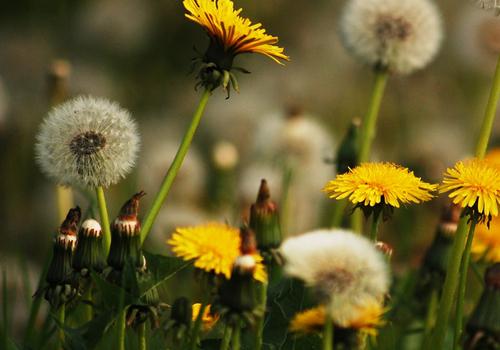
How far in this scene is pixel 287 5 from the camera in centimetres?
536

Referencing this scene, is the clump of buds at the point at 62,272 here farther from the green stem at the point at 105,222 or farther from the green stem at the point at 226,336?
the green stem at the point at 226,336

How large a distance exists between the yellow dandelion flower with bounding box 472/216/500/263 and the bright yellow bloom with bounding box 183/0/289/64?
0.86 meters

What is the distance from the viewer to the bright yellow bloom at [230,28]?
1.58m

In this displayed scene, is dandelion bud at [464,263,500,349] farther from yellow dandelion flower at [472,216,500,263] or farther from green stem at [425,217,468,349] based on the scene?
yellow dandelion flower at [472,216,500,263]

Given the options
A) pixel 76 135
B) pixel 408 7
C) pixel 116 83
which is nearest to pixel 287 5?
pixel 116 83

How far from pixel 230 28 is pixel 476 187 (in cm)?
44

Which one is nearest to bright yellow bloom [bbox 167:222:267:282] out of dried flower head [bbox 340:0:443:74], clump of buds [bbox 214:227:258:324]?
clump of buds [bbox 214:227:258:324]

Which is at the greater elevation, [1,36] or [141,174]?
[1,36]

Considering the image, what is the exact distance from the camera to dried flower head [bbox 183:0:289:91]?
5.17ft

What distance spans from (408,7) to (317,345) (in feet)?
3.94

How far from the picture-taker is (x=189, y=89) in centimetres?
514

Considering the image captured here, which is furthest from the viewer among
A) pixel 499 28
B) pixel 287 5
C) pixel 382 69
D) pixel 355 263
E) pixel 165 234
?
pixel 287 5

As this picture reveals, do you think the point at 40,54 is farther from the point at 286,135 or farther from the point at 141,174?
the point at 286,135

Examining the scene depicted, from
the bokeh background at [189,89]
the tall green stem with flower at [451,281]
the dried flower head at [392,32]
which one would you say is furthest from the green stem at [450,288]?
the bokeh background at [189,89]
